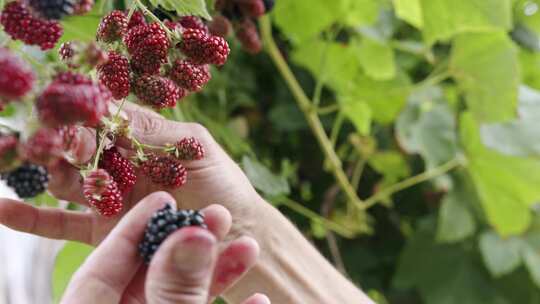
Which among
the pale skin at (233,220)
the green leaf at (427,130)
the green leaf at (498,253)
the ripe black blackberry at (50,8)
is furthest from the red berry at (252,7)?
the green leaf at (498,253)

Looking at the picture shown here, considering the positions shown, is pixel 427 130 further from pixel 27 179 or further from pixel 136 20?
pixel 27 179

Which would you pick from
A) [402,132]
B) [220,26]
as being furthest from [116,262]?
[402,132]

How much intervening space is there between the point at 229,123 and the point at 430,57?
1.21 ft

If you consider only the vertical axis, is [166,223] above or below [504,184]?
above

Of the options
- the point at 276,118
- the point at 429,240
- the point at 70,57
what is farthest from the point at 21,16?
the point at 429,240

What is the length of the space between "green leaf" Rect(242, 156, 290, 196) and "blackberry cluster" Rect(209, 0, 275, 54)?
143mm

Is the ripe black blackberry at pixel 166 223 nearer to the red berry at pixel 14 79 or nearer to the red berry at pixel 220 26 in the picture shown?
the red berry at pixel 14 79

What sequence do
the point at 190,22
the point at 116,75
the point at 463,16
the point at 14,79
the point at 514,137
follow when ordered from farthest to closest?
the point at 514,137, the point at 463,16, the point at 190,22, the point at 116,75, the point at 14,79

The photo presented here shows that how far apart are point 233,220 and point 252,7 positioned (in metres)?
0.21

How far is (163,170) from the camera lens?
0.45 metres

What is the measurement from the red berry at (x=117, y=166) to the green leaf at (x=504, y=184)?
90 centimetres

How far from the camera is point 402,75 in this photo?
4.15 ft

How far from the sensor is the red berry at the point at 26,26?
33cm

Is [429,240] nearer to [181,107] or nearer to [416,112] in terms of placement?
[416,112]
